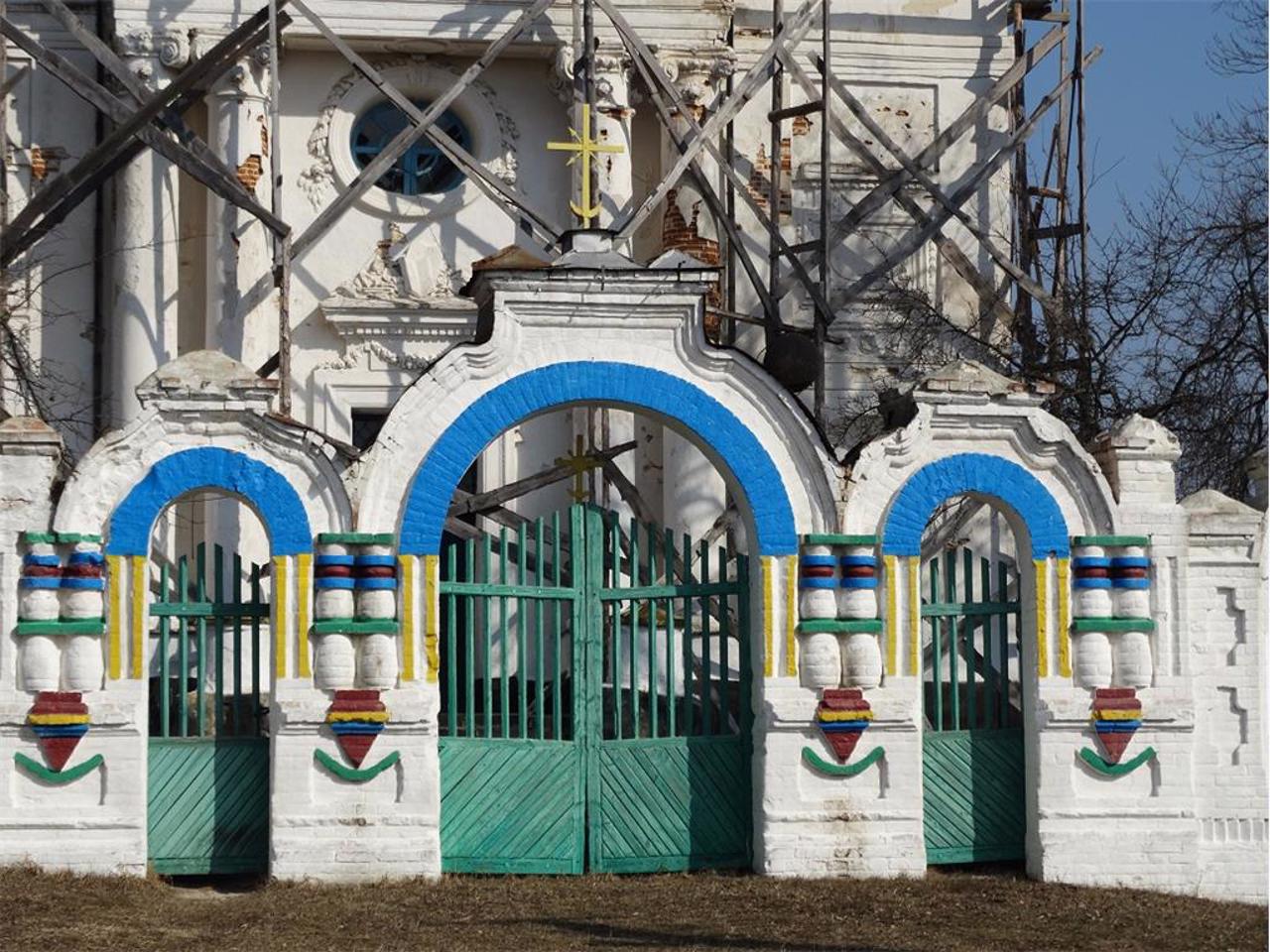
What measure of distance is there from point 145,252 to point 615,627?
25.1 feet

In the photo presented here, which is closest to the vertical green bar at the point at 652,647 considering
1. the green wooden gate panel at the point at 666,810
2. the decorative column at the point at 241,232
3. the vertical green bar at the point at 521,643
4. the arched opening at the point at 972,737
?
the green wooden gate panel at the point at 666,810

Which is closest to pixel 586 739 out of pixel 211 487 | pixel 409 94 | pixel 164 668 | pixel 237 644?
pixel 237 644

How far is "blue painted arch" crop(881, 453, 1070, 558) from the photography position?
1448 cm

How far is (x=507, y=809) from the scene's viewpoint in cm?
1412

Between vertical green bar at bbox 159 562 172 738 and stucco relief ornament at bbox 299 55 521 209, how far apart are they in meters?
7.19

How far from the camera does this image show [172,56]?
65.7 ft

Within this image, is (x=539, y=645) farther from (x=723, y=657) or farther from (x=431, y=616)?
(x=723, y=657)

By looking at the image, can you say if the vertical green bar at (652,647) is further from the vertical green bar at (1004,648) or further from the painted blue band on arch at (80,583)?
the painted blue band on arch at (80,583)

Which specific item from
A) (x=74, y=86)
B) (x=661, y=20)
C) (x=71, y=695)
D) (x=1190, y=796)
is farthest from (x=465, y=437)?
(x=661, y=20)

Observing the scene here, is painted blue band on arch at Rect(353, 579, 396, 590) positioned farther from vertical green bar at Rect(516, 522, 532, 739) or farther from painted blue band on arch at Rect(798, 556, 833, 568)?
painted blue band on arch at Rect(798, 556, 833, 568)

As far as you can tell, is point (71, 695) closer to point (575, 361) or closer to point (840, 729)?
point (575, 361)

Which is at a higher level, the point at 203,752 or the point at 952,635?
the point at 952,635

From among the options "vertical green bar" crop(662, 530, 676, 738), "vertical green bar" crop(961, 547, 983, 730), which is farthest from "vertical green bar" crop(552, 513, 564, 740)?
"vertical green bar" crop(961, 547, 983, 730)

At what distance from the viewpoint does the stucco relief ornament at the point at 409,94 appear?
68.1 feet
